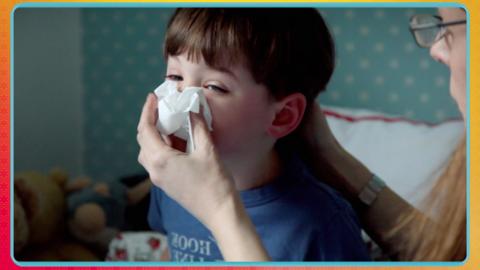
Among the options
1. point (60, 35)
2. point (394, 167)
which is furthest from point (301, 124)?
point (60, 35)

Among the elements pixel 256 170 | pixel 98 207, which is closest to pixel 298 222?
pixel 256 170

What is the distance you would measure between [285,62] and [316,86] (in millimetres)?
75

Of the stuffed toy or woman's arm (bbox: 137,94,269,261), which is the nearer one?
woman's arm (bbox: 137,94,269,261)

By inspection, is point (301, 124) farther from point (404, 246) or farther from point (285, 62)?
point (404, 246)

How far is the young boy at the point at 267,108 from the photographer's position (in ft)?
3.33

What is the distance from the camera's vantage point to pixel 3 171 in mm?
1113

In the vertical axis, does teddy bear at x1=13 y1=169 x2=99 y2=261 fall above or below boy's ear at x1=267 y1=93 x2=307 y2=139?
below

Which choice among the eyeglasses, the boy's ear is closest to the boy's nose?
the boy's ear

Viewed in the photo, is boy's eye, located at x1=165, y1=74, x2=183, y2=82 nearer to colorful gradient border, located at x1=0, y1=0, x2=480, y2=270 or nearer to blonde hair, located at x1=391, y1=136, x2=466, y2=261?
colorful gradient border, located at x1=0, y1=0, x2=480, y2=270

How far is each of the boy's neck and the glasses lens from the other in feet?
0.95

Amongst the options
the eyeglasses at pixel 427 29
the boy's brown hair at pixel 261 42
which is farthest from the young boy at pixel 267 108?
the eyeglasses at pixel 427 29

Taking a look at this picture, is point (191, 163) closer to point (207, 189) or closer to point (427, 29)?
point (207, 189)

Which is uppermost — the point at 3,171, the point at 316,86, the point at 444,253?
the point at 316,86

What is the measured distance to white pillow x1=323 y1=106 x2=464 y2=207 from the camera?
1.09 meters
